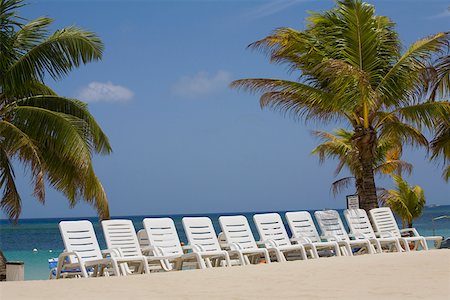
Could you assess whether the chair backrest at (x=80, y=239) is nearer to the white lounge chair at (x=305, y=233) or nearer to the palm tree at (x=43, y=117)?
the palm tree at (x=43, y=117)

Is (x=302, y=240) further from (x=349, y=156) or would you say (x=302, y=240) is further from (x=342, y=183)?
(x=342, y=183)

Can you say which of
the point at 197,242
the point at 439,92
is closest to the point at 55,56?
the point at 197,242

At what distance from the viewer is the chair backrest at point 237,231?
476 inches

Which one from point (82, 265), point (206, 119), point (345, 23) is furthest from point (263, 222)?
point (206, 119)

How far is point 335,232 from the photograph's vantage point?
1429cm

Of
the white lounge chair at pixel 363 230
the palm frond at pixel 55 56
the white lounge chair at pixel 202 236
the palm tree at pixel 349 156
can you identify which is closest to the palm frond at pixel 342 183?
the palm tree at pixel 349 156

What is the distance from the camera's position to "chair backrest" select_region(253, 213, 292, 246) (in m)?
12.6

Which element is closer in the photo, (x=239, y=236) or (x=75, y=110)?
(x=239, y=236)

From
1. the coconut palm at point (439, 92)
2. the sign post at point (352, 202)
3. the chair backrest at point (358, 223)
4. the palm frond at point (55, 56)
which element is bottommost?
the chair backrest at point (358, 223)

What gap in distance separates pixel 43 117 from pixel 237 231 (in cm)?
452

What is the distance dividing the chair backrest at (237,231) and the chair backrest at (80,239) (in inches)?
91.1

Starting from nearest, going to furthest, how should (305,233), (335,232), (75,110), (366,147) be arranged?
(305,233) → (335,232) → (75,110) → (366,147)

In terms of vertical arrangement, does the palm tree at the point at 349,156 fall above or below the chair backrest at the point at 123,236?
above

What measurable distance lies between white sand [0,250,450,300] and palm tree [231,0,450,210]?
19.9 feet
